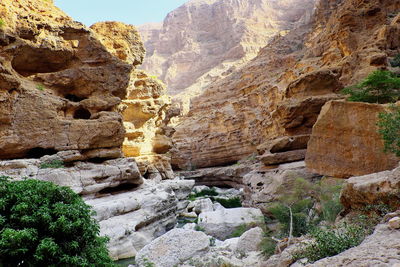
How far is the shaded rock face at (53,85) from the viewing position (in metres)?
13.9

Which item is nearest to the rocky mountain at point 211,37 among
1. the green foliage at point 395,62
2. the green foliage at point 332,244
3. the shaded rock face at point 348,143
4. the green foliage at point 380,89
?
the green foliage at point 395,62

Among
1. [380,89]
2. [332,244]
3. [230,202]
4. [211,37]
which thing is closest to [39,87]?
[332,244]

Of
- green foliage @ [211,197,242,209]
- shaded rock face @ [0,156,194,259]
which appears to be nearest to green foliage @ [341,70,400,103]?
shaded rock face @ [0,156,194,259]

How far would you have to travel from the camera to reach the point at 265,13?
305 feet

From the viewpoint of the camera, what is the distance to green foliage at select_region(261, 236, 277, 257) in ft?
28.4

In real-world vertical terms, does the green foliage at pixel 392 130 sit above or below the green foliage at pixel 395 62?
below

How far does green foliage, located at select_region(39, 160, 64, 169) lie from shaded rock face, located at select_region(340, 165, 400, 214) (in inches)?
503

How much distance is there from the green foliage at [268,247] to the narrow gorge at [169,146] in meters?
0.05

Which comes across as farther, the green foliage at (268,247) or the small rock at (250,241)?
the small rock at (250,241)

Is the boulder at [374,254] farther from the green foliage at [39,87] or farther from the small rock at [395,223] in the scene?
the green foliage at [39,87]

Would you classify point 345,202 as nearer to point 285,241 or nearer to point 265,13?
point 285,241

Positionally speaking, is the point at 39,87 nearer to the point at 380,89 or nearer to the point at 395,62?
the point at 380,89

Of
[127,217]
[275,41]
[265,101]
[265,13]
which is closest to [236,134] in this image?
[265,101]

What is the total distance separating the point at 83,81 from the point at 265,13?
89791mm
